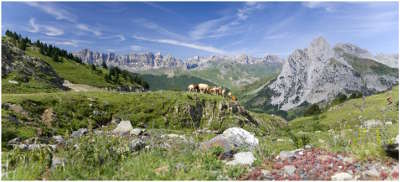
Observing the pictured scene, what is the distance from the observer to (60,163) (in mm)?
9195

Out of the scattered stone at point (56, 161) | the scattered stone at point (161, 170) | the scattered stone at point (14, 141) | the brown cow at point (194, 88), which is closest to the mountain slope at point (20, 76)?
the brown cow at point (194, 88)

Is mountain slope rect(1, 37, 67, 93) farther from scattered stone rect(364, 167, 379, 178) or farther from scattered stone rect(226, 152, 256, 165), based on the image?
scattered stone rect(364, 167, 379, 178)

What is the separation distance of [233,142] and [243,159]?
2412 millimetres

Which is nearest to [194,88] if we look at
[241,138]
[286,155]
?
[241,138]

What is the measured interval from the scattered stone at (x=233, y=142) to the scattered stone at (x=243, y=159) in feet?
1.91

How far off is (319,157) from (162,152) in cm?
547

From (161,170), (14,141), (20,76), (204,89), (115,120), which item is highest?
(20,76)

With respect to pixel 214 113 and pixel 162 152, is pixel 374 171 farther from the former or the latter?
pixel 214 113

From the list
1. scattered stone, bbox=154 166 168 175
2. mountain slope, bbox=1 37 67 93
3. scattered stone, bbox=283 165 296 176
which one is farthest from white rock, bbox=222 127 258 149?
mountain slope, bbox=1 37 67 93

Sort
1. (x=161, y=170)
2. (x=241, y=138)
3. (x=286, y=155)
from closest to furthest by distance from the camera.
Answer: (x=161, y=170), (x=286, y=155), (x=241, y=138)

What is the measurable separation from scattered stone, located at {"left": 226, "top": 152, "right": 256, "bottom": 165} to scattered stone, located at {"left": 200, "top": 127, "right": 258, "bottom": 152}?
58 cm

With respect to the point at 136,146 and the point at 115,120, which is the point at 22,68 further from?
the point at 136,146

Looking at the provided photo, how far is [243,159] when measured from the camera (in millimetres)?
9844

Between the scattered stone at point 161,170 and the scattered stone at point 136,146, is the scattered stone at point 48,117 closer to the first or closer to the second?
the scattered stone at point 136,146
